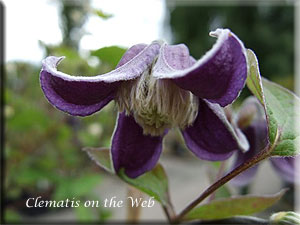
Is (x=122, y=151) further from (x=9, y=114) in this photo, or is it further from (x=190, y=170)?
(x=190, y=170)

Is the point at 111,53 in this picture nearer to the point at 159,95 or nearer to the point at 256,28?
the point at 159,95

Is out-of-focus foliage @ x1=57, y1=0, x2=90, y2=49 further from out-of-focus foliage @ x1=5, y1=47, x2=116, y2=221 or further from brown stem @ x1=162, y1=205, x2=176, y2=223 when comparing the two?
brown stem @ x1=162, y1=205, x2=176, y2=223

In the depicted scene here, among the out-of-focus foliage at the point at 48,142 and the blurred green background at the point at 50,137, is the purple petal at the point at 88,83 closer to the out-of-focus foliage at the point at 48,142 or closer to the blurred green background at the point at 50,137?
the blurred green background at the point at 50,137

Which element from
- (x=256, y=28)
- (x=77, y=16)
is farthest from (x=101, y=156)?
(x=256, y=28)

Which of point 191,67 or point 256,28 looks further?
point 256,28

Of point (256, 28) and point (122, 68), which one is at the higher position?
point (122, 68)

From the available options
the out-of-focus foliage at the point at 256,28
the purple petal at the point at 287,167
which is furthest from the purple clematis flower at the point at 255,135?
the out-of-focus foliage at the point at 256,28
